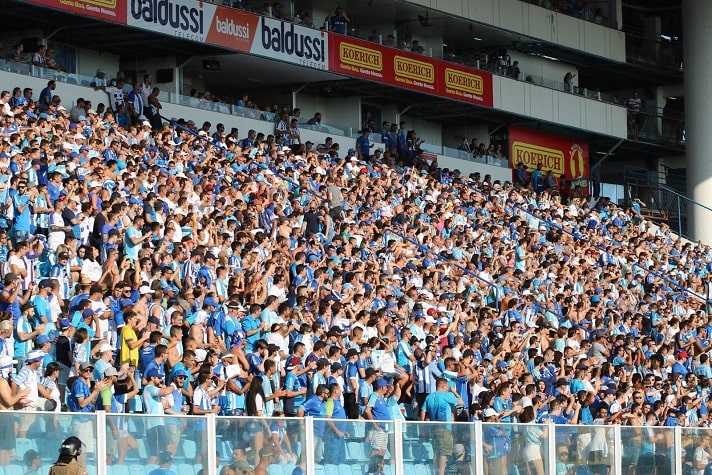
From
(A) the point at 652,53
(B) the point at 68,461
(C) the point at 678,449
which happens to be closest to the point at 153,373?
(B) the point at 68,461

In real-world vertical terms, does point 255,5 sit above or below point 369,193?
above

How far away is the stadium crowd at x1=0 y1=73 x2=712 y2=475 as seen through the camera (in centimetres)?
1400

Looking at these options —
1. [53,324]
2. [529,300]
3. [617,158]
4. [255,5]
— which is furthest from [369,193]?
[617,158]

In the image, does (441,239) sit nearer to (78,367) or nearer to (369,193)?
(369,193)

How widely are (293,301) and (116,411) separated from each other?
215 inches

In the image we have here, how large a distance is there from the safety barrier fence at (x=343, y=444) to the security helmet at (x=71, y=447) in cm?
39

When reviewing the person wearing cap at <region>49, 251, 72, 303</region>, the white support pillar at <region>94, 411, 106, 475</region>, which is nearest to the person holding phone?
the person wearing cap at <region>49, 251, 72, 303</region>

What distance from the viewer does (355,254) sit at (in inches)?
854

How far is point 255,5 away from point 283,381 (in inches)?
786

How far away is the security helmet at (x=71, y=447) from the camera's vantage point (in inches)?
386

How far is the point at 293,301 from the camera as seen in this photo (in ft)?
60.3

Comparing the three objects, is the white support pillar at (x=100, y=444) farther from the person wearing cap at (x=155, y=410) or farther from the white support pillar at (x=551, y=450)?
the white support pillar at (x=551, y=450)

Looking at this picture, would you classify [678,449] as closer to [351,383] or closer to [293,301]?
[351,383]

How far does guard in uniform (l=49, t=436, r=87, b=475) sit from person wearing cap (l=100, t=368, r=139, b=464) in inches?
34.9
